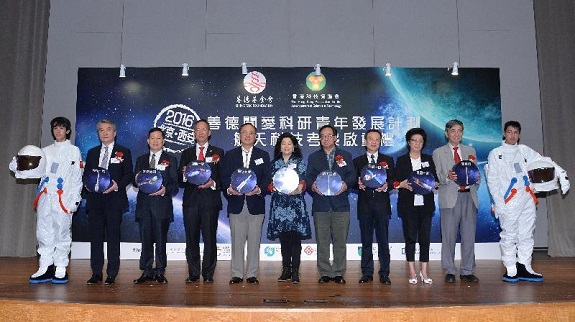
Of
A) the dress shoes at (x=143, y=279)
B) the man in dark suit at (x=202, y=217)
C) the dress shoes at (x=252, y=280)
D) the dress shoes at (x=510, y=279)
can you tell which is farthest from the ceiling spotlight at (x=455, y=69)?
the dress shoes at (x=143, y=279)

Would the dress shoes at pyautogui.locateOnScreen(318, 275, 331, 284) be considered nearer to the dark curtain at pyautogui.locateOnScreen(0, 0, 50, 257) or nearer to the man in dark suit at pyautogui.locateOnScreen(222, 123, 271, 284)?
the man in dark suit at pyautogui.locateOnScreen(222, 123, 271, 284)

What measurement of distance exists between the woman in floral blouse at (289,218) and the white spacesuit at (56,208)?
6.20 feet

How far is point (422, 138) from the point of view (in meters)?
4.55

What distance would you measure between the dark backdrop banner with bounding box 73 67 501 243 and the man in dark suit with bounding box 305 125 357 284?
2241mm

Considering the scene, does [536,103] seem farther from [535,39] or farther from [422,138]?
[422,138]

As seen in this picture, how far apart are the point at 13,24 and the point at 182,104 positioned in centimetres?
291

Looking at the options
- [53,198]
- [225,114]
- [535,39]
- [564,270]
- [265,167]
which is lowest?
[564,270]

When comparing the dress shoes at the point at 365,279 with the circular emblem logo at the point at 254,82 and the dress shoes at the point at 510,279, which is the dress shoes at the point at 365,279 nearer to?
the dress shoes at the point at 510,279

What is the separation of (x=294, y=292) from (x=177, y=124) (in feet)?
12.2

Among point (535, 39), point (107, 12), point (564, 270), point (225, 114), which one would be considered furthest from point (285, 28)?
point (564, 270)

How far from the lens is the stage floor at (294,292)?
325 cm

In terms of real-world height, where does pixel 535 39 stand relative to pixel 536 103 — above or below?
above

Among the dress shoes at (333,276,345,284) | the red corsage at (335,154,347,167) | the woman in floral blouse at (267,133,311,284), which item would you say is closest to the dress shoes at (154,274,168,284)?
the woman in floral blouse at (267,133,311,284)

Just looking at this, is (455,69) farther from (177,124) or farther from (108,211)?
(108,211)
